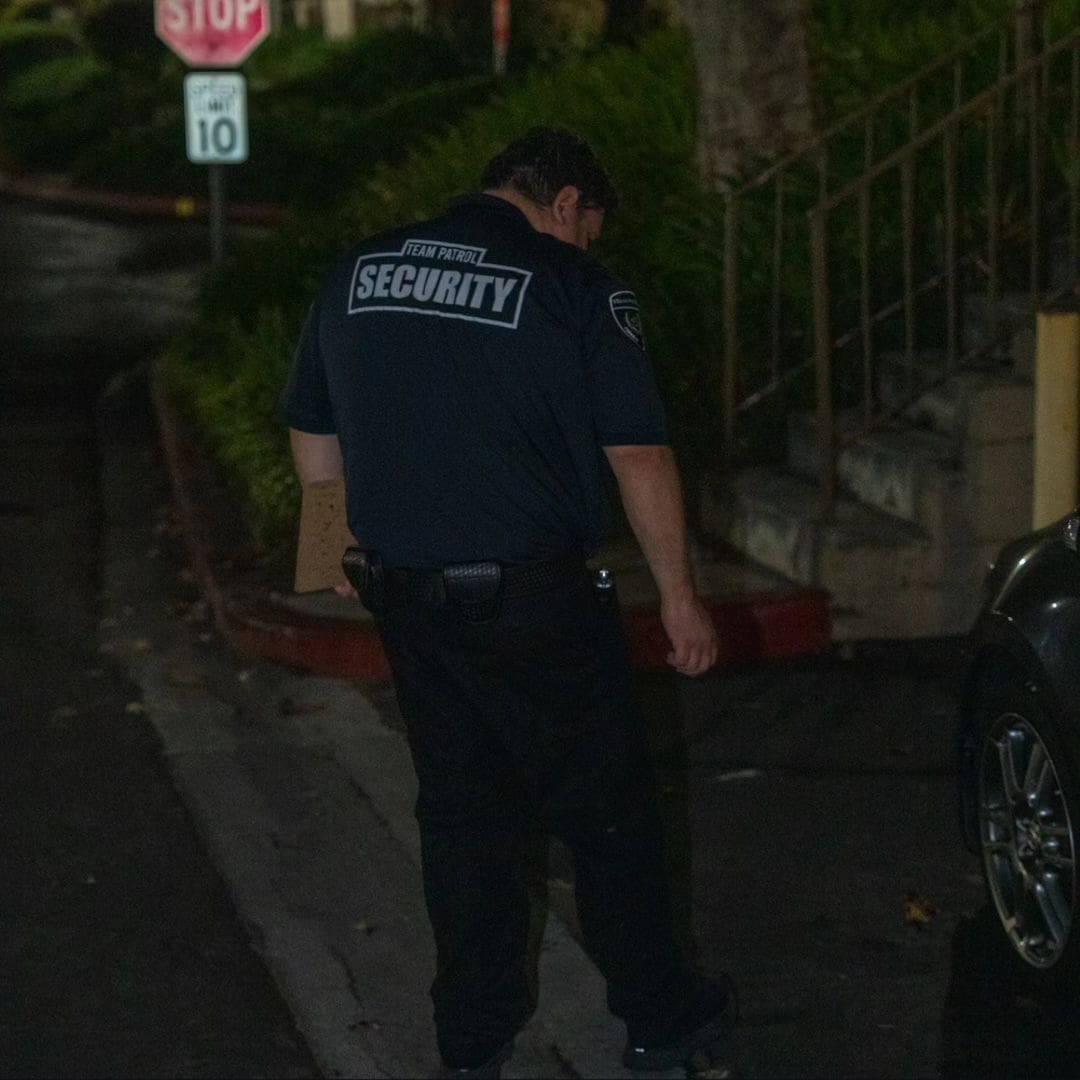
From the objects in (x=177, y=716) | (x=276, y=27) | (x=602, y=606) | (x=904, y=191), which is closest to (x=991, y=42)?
(x=904, y=191)

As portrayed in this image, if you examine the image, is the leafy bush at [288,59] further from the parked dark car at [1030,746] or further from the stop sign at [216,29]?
the parked dark car at [1030,746]

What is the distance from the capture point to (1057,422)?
6953 millimetres

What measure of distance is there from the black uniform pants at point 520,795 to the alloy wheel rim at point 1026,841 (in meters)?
0.84

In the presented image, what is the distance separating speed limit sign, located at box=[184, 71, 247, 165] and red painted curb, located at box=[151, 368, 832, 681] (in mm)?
6995

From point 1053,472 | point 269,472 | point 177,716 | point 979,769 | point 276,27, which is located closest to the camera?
point 979,769

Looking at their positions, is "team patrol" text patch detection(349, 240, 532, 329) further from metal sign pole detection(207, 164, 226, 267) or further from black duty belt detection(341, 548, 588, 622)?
metal sign pole detection(207, 164, 226, 267)

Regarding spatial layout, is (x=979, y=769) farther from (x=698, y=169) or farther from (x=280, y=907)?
(x=698, y=169)

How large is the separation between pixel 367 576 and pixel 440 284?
22.8 inches

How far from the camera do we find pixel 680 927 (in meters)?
5.54

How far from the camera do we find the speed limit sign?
14.7 meters

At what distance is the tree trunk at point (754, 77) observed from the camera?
10945 millimetres

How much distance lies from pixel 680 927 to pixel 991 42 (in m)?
6.64

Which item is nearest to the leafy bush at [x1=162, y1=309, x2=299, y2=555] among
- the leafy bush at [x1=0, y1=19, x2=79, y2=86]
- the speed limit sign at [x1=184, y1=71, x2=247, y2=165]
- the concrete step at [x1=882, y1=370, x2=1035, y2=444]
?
the speed limit sign at [x1=184, y1=71, x2=247, y2=165]

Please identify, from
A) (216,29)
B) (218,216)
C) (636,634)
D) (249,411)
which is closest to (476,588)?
(636,634)
